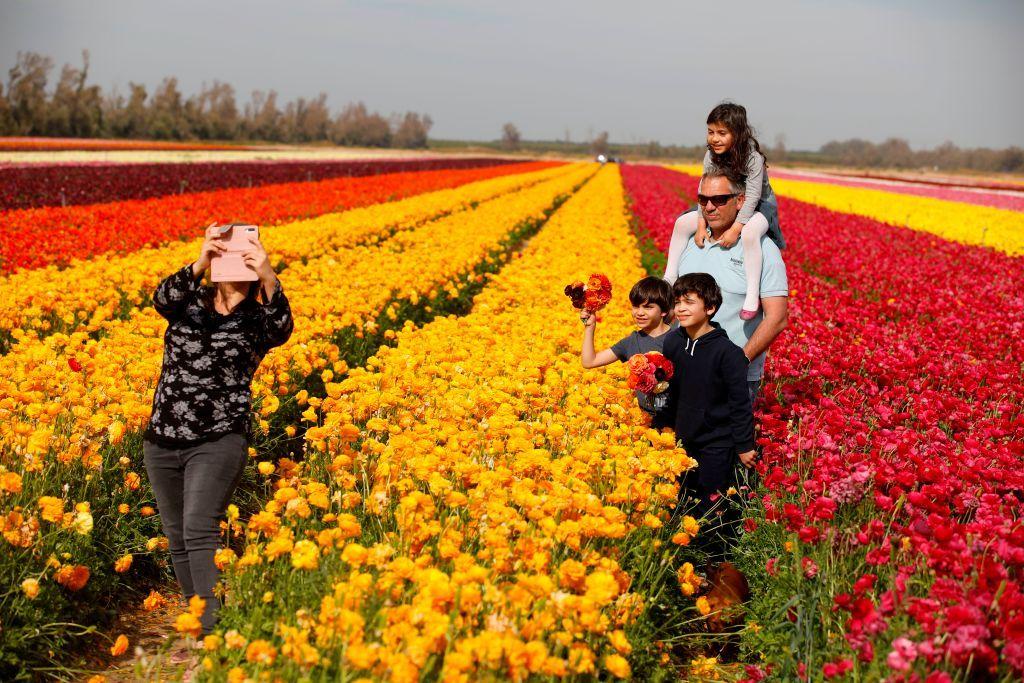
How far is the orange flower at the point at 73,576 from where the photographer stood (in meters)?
3.30

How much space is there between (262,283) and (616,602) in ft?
6.08

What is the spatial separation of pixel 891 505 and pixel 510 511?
1.61 meters

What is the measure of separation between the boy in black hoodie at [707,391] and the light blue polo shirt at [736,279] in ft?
0.77

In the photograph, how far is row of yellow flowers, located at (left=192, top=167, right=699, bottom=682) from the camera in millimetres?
2521

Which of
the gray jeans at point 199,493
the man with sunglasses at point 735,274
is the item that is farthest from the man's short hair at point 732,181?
the gray jeans at point 199,493

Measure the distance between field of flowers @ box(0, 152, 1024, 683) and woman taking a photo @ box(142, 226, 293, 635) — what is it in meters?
0.20

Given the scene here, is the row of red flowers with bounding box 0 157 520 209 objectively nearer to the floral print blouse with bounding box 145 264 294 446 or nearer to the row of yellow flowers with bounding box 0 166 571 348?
the row of yellow flowers with bounding box 0 166 571 348

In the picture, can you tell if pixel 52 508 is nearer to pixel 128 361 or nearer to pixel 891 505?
pixel 128 361

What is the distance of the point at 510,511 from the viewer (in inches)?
127

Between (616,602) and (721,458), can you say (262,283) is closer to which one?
(616,602)

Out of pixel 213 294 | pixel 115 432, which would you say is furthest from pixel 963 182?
pixel 115 432

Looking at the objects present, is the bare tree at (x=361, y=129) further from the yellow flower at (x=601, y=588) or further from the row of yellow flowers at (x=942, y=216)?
the yellow flower at (x=601, y=588)

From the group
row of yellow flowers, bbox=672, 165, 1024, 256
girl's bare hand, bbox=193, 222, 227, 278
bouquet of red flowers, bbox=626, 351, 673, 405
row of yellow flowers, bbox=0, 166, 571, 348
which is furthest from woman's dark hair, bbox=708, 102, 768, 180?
row of yellow flowers, bbox=672, 165, 1024, 256

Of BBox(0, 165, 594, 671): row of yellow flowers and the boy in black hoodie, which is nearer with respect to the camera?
BBox(0, 165, 594, 671): row of yellow flowers
